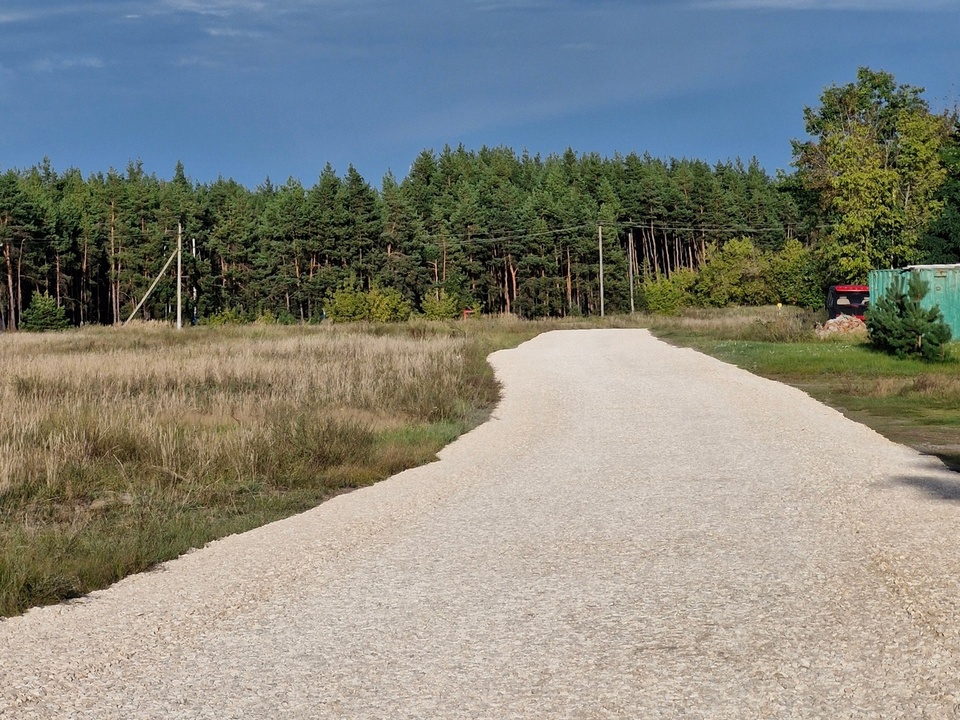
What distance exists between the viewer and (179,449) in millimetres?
10570

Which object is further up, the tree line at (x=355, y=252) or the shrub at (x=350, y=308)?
the tree line at (x=355, y=252)

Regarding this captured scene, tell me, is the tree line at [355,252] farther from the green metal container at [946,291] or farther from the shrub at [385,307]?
the green metal container at [946,291]

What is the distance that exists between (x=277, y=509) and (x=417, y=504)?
1388 millimetres

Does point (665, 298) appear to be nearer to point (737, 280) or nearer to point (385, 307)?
point (737, 280)

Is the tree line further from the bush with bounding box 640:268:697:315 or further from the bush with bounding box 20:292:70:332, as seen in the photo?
the bush with bounding box 20:292:70:332

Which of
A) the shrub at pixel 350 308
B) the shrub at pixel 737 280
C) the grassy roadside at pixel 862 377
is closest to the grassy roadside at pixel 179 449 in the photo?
the grassy roadside at pixel 862 377

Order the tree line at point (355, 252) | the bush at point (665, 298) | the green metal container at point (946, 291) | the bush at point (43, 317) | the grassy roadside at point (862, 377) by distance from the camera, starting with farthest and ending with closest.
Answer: the tree line at point (355, 252) → the bush at point (665, 298) → the bush at point (43, 317) → the green metal container at point (946, 291) → the grassy roadside at point (862, 377)

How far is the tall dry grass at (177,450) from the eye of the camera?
6906mm

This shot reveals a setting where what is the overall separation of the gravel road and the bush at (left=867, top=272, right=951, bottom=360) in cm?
1360

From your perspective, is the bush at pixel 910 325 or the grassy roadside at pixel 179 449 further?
the bush at pixel 910 325

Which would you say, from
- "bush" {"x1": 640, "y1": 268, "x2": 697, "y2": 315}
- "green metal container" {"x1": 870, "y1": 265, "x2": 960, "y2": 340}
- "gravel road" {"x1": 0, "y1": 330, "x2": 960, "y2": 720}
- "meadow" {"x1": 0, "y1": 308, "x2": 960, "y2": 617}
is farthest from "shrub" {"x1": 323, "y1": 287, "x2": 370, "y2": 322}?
"gravel road" {"x1": 0, "y1": 330, "x2": 960, "y2": 720}

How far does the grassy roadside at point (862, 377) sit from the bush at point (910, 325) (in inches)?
16.3

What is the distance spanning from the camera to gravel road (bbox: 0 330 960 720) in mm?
4051

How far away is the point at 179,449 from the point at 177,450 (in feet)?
0.11
